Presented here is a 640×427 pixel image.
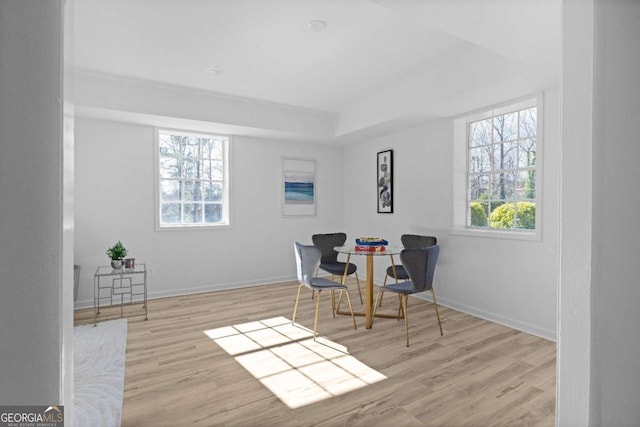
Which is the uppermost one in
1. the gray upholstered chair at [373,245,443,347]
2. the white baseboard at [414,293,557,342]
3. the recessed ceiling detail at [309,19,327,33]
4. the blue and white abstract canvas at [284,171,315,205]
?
the recessed ceiling detail at [309,19,327,33]

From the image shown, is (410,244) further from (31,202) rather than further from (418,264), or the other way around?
(31,202)

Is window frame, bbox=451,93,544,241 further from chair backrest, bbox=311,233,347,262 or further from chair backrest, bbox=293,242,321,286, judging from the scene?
chair backrest, bbox=293,242,321,286

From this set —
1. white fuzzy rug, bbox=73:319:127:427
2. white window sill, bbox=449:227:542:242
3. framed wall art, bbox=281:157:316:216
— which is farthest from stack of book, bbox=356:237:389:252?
white fuzzy rug, bbox=73:319:127:427

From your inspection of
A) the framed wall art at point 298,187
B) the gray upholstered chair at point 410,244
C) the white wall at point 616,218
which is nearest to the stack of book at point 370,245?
the gray upholstered chair at point 410,244

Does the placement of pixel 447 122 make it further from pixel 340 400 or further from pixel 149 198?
pixel 149 198

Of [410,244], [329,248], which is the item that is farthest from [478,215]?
[329,248]

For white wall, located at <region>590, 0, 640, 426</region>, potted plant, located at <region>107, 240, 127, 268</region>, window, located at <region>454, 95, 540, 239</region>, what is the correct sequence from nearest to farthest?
white wall, located at <region>590, 0, 640, 426</region>, window, located at <region>454, 95, 540, 239</region>, potted plant, located at <region>107, 240, 127, 268</region>

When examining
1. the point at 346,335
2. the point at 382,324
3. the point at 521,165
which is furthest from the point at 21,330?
the point at 521,165

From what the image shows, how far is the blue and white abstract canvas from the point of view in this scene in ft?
18.9

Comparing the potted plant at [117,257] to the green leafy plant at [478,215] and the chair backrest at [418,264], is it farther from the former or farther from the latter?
the green leafy plant at [478,215]

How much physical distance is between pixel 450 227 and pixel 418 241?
442 millimetres

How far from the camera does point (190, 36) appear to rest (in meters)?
2.89

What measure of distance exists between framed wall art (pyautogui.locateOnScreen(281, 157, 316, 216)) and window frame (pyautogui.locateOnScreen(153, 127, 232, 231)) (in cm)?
95

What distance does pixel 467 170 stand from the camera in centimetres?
424
